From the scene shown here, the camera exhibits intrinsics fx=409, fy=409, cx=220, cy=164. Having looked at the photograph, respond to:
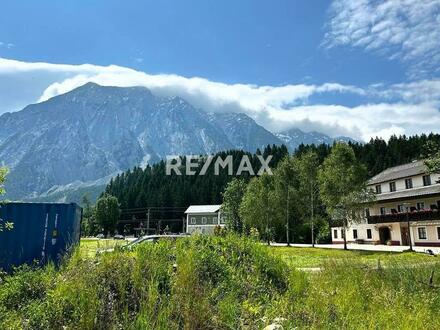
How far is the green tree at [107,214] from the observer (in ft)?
418

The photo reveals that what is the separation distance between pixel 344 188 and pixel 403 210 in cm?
1676

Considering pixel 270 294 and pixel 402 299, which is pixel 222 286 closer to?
pixel 270 294

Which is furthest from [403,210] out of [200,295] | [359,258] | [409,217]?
[200,295]

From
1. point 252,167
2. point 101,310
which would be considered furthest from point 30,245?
point 252,167

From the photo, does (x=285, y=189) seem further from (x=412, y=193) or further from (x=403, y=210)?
(x=412, y=193)

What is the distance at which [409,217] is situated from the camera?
53.8 metres

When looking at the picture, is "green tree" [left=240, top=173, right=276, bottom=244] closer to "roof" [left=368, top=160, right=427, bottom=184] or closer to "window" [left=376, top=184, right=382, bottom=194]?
"window" [left=376, top=184, right=382, bottom=194]

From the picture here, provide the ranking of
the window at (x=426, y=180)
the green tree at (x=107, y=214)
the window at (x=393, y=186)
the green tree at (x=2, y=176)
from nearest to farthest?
the green tree at (x=2, y=176) → the window at (x=426, y=180) → the window at (x=393, y=186) → the green tree at (x=107, y=214)

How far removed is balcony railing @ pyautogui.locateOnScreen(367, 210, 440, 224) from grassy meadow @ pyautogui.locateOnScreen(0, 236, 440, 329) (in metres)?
43.7

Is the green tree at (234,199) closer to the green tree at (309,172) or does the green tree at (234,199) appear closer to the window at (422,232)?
the green tree at (309,172)

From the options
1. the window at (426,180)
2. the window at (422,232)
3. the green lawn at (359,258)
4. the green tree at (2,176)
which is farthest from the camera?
the window at (426,180)

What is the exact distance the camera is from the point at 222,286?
29.3 feet

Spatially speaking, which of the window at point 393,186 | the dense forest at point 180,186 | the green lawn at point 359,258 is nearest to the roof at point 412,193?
the window at point 393,186

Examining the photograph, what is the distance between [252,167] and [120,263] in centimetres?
14161
